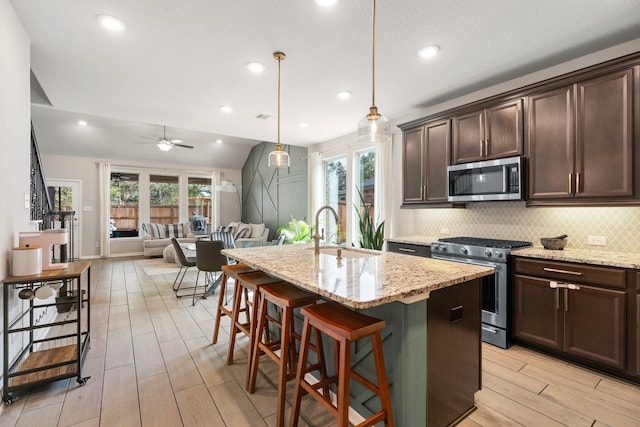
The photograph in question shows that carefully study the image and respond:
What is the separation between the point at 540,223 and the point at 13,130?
452 cm

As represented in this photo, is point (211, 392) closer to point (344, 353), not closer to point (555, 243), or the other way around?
point (344, 353)

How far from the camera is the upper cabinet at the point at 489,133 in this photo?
9.29ft

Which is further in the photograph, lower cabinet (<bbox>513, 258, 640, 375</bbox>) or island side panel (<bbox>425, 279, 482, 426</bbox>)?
lower cabinet (<bbox>513, 258, 640, 375</bbox>)

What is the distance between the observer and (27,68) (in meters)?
2.41

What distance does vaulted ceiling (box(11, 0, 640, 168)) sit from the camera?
2.10 metres

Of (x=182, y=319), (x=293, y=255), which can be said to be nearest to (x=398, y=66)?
(x=293, y=255)

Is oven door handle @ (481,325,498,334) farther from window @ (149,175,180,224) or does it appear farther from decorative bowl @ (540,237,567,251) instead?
window @ (149,175,180,224)

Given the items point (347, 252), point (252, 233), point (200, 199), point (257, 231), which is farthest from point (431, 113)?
point (200, 199)

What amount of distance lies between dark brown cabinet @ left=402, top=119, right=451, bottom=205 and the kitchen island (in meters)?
1.81

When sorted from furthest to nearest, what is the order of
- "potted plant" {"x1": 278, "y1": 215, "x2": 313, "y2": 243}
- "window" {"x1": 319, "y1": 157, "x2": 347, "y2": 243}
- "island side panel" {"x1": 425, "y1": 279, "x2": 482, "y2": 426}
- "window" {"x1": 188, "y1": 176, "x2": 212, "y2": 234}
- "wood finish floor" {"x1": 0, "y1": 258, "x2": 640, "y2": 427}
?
"window" {"x1": 188, "y1": 176, "x2": 212, "y2": 234} < "potted plant" {"x1": 278, "y1": 215, "x2": 313, "y2": 243} < "window" {"x1": 319, "y1": 157, "x2": 347, "y2": 243} < "wood finish floor" {"x1": 0, "y1": 258, "x2": 640, "y2": 427} < "island side panel" {"x1": 425, "y1": 279, "x2": 482, "y2": 426}

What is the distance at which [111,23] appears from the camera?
2.24 m

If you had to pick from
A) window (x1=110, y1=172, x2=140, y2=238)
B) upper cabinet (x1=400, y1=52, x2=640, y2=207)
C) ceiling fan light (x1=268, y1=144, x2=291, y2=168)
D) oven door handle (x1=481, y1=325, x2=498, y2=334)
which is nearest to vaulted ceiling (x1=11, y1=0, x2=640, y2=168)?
upper cabinet (x1=400, y1=52, x2=640, y2=207)

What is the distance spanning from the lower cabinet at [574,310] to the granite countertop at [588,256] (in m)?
0.05

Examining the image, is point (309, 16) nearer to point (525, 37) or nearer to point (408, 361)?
point (525, 37)
